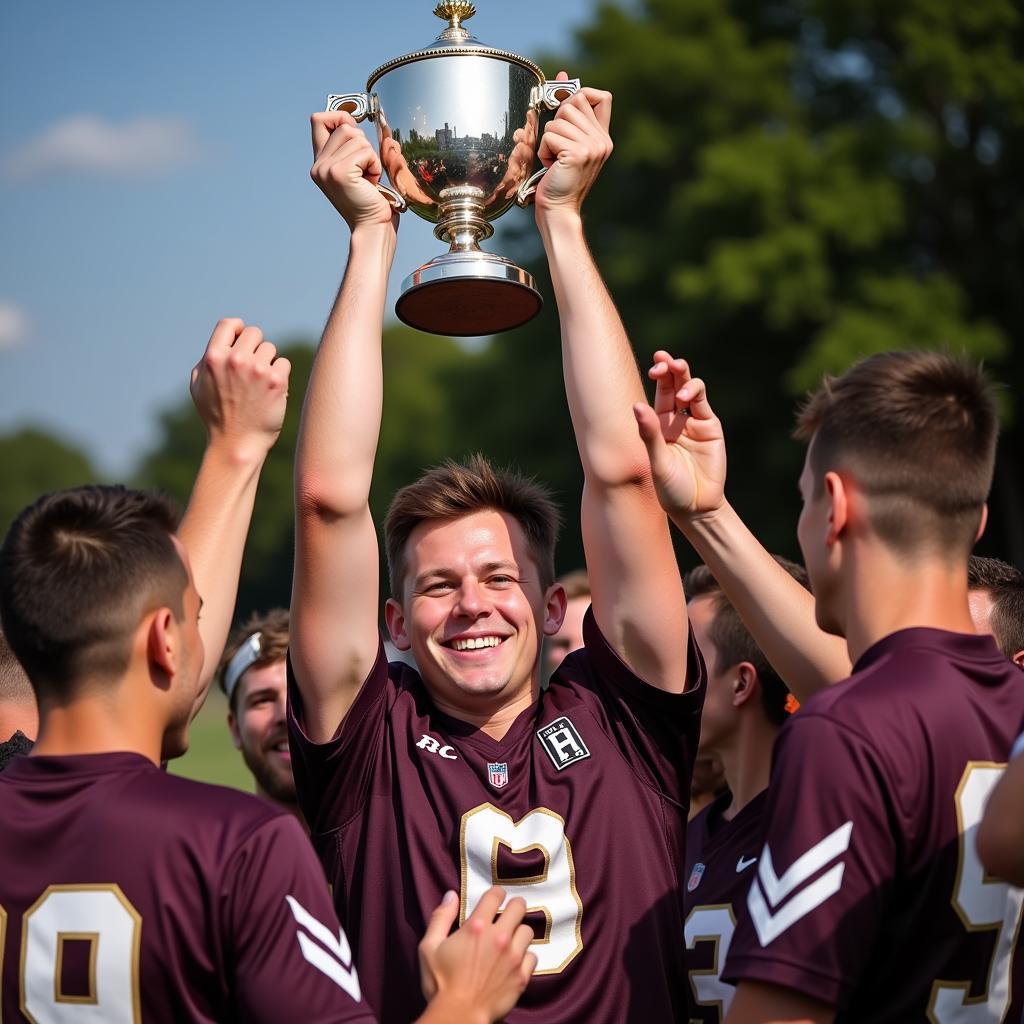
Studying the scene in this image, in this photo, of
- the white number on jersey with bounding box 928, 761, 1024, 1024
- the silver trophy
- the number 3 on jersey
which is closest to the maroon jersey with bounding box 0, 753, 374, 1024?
the number 3 on jersey

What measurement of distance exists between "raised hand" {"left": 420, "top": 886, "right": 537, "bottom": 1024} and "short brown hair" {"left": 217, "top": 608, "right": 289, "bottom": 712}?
8.67ft

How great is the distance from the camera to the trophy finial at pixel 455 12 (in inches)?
179

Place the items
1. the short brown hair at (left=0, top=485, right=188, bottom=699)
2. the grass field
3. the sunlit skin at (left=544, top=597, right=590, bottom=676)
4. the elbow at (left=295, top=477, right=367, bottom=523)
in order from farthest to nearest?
the grass field, the sunlit skin at (left=544, top=597, right=590, bottom=676), the elbow at (left=295, top=477, right=367, bottom=523), the short brown hair at (left=0, top=485, right=188, bottom=699)

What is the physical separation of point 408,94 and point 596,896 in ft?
7.86

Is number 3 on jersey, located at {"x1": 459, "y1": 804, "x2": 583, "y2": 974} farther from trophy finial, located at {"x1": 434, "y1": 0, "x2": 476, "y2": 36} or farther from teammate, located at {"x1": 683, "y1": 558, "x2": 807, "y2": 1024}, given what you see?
trophy finial, located at {"x1": 434, "y1": 0, "x2": 476, "y2": 36}

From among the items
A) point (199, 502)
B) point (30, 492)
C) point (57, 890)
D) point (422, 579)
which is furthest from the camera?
point (30, 492)

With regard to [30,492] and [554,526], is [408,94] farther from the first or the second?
[30,492]

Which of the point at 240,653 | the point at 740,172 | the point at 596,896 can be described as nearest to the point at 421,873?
the point at 596,896

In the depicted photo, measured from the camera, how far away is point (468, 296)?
4.14m

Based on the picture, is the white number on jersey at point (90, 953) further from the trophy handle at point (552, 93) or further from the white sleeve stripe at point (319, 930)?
the trophy handle at point (552, 93)

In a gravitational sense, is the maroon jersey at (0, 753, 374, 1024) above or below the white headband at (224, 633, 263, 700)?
below

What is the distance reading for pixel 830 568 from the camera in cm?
294

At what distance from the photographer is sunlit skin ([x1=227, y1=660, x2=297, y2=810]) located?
5574 millimetres

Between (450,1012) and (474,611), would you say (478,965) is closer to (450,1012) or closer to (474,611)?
(450,1012)
